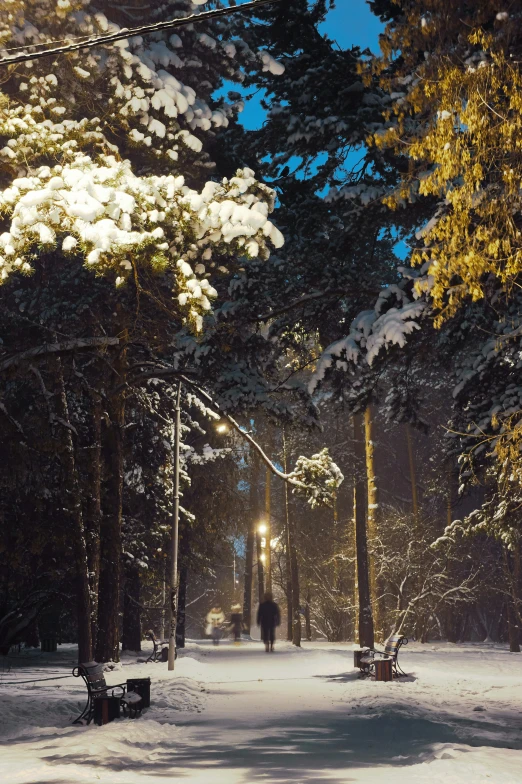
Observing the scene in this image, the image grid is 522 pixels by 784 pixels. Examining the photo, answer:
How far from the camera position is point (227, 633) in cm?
6381

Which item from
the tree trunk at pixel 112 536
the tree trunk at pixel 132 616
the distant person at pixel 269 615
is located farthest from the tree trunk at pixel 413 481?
the tree trunk at pixel 112 536

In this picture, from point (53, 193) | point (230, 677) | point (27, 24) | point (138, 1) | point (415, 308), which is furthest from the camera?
point (230, 677)

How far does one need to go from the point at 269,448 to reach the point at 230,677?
76.6 feet

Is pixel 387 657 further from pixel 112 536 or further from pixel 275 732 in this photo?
pixel 275 732

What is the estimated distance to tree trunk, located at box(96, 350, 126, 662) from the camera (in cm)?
2016

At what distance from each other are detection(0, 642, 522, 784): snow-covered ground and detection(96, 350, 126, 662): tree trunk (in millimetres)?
972

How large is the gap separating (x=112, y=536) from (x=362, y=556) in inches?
487

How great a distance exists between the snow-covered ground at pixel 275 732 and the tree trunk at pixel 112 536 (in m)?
0.97

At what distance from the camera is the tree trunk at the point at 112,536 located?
20.2m

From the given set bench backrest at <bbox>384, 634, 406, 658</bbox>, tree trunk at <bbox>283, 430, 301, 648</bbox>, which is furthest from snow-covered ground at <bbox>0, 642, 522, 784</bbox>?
tree trunk at <bbox>283, 430, 301, 648</bbox>

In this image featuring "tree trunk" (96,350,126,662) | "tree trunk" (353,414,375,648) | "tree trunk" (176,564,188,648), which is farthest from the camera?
"tree trunk" (176,564,188,648)

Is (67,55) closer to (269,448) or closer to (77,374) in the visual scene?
(77,374)

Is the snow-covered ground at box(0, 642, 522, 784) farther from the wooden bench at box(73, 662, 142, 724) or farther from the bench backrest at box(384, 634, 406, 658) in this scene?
the bench backrest at box(384, 634, 406, 658)

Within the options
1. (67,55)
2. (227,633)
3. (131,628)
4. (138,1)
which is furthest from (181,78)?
(227,633)
